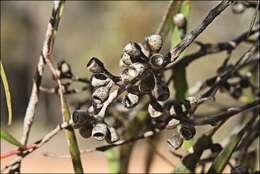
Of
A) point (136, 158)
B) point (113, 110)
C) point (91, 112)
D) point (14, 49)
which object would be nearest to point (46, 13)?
point (14, 49)

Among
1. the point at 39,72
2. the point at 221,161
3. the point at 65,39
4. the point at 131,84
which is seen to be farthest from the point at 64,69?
the point at 65,39

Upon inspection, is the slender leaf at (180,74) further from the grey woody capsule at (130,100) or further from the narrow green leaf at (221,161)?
the grey woody capsule at (130,100)

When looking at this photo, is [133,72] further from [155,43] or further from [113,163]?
[113,163]

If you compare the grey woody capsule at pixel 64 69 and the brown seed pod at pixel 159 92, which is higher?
the brown seed pod at pixel 159 92

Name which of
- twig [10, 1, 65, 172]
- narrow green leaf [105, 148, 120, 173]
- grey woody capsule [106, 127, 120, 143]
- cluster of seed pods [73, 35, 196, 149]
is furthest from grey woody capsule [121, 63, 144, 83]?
narrow green leaf [105, 148, 120, 173]

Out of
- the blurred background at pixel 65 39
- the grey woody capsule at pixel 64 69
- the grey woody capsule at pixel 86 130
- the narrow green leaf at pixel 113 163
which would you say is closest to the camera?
the grey woody capsule at pixel 86 130

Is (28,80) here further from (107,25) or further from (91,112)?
(91,112)

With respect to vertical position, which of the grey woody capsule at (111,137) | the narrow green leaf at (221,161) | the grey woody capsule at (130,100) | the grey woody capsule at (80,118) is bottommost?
the narrow green leaf at (221,161)

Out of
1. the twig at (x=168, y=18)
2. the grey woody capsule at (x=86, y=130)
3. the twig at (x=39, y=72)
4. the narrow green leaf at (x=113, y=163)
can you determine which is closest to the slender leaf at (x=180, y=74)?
the twig at (x=168, y=18)
